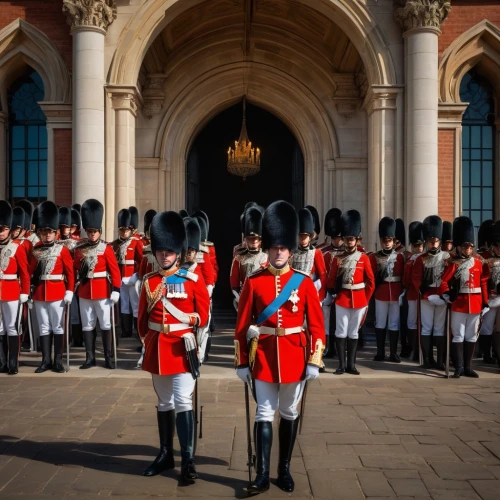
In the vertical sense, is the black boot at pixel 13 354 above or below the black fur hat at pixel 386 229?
below

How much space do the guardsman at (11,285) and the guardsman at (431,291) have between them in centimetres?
469

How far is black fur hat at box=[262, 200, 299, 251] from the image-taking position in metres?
4.83

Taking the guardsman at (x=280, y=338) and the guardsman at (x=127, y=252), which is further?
the guardsman at (x=127, y=252)

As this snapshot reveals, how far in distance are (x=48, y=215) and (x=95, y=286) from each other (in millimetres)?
1002

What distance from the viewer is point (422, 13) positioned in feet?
43.1

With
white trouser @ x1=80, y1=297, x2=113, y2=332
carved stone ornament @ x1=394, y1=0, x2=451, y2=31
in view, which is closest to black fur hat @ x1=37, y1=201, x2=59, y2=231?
white trouser @ x1=80, y1=297, x2=113, y2=332

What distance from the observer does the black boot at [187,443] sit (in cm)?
482

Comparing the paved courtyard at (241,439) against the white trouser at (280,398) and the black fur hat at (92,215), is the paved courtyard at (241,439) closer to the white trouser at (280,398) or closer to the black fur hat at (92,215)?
the white trouser at (280,398)

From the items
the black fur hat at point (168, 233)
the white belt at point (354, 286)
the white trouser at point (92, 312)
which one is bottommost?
the white trouser at point (92, 312)

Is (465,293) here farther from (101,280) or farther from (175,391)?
(175,391)

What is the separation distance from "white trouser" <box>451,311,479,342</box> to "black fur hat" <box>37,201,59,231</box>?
4.70m

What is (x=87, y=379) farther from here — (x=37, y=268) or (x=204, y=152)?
(x=204, y=152)

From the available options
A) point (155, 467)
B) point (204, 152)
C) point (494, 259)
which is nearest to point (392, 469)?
point (155, 467)

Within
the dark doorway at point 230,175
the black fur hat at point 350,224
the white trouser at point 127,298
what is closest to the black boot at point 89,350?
the white trouser at point 127,298
